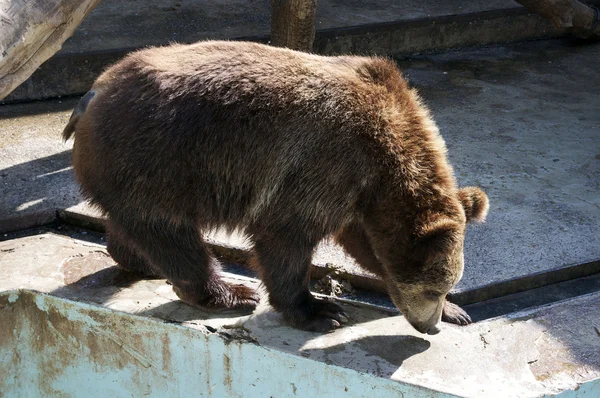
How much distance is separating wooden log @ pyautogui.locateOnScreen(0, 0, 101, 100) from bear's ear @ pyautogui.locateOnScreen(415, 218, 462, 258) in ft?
7.68

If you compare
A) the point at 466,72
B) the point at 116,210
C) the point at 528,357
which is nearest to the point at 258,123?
the point at 116,210

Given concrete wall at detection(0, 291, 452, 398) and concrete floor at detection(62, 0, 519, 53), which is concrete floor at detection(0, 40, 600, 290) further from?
concrete wall at detection(0, 291, 452, 398)

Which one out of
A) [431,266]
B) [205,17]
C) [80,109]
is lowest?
[431,266]

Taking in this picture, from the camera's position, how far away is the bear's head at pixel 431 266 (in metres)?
4.06

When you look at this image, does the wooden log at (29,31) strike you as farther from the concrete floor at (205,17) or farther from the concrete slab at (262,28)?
the concrete floor at (205,17)

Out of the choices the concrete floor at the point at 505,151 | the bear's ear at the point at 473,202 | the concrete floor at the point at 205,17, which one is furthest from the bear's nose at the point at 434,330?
the concrete floor at the point at 205,17

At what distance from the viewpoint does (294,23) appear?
6.84 metres

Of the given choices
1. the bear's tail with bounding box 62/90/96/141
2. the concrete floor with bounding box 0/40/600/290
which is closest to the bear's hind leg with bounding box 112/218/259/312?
the bear's tail with bounding box 62/90/96/141

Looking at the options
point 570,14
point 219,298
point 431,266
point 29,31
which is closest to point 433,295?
point 431,266

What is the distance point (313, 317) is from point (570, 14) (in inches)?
236

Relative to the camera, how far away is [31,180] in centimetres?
625

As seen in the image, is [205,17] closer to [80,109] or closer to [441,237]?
[80,109]

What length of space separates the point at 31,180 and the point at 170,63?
94.8 inches

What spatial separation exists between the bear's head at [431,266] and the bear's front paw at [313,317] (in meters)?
0.37
